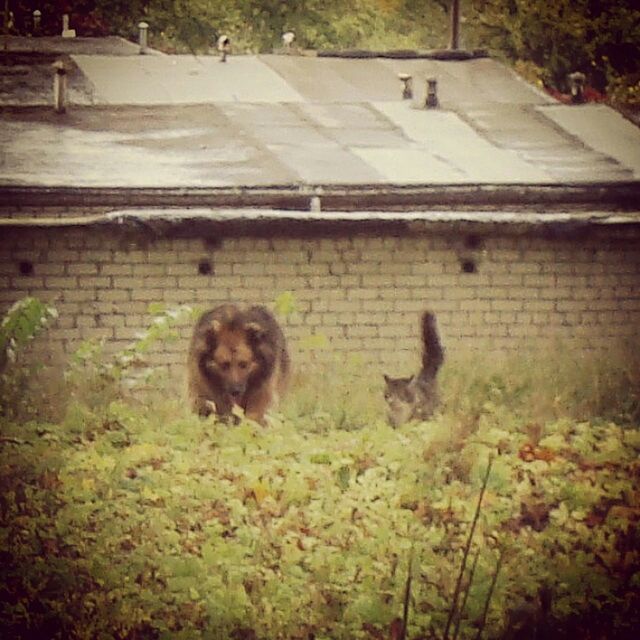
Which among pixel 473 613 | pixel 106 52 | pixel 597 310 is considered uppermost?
pixel 106 52

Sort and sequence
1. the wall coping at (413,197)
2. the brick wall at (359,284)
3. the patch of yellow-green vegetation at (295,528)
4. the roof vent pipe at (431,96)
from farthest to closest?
the roof vent pipe at (431,96) < the wall coping at (413,197) < the brick wall at (359,284) < the patch of yellow-green vegetation at (295,528)

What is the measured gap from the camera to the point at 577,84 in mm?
4211

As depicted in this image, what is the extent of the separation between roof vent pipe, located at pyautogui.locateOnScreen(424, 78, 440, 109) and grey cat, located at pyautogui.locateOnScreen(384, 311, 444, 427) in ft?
3.32

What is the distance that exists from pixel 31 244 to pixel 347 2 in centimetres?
134

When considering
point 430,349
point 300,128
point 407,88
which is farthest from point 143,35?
point 430,349

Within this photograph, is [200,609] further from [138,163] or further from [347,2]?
[347,2]

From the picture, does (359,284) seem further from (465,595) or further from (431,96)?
(465,595)

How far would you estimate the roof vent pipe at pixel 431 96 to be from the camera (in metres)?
4.49

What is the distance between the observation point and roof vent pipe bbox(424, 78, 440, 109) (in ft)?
14.7

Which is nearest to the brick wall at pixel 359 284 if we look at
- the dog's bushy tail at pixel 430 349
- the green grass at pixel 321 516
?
the dog's bushy tail at pixel 430 349

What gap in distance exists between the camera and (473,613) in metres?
3.86

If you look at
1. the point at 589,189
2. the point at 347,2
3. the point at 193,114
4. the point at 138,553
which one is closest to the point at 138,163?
the point at 193,114

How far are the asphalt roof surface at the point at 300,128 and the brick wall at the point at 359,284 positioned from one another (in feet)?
0.91

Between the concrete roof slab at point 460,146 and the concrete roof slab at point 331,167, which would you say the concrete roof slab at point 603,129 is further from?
the concrete roof slab at point 331,167
